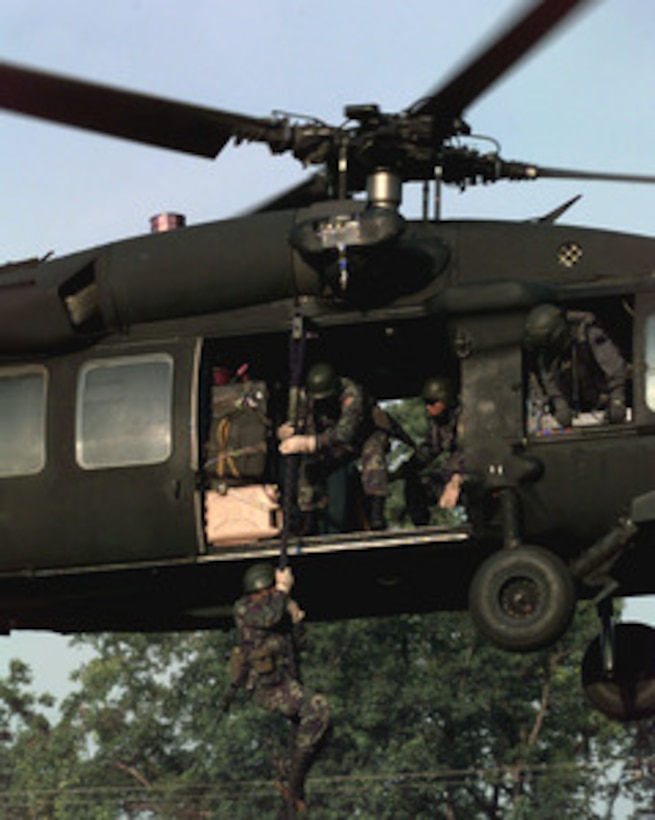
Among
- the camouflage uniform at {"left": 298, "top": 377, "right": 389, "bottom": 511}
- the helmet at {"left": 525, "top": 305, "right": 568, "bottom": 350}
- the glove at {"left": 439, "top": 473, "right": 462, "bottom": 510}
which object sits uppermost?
the helmet at {"left": 525, "top": 305, "right": 568, "bottom": 350}

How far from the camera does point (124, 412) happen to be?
577 inches

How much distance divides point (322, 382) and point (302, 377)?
38cm

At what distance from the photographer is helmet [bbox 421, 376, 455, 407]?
14.9m

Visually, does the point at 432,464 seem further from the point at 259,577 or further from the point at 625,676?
the point at 625,676

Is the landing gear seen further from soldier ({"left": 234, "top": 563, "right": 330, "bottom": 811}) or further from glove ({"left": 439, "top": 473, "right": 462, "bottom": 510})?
soldier ({"left": 234, "top": 563, "right": 330, "bottom": 811})

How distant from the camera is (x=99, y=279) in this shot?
15.1 meters

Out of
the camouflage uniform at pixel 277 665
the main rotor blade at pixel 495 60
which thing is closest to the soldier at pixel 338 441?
the camouflage uniform at pixel 277 665

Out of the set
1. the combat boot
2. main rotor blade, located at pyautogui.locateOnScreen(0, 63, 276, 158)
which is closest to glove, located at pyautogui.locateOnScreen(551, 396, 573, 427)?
the combat boot

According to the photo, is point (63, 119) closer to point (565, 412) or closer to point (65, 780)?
point (565, 412)

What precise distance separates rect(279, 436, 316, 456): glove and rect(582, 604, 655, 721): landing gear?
296 centimetres

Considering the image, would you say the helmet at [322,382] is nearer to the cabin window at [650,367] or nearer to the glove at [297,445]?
the glove at [297,445]

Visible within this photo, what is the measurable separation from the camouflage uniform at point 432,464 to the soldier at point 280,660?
1.20 metres

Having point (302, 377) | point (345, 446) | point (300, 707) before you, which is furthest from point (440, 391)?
point (300, 707)

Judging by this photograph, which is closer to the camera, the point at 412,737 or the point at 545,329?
the point at 545,329
